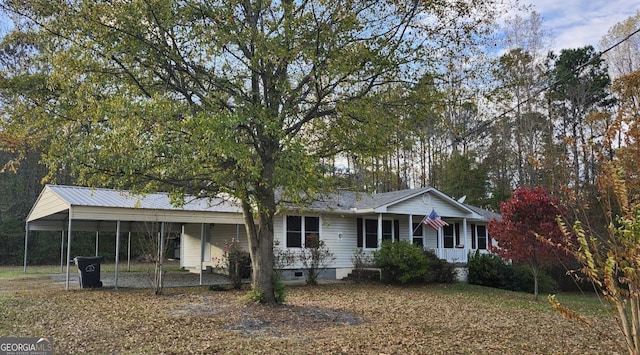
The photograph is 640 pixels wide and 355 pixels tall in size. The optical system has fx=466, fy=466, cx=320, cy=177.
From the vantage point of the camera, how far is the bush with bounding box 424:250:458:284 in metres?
17.7

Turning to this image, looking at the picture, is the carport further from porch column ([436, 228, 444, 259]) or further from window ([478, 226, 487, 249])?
Result: window ([478, 226, 487, 249])

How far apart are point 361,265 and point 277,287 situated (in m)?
8.41

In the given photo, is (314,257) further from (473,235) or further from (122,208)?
(473,235)

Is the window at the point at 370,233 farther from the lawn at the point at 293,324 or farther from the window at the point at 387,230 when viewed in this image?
the lawn at the point at 293,324

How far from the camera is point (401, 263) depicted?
16328 millimetres

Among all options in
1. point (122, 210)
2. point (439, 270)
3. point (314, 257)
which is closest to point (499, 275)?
point (439, 270)

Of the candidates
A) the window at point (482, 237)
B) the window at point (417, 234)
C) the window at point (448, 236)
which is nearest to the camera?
the window at point (417, 234)

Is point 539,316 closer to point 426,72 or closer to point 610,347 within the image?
Answer: point 610,347

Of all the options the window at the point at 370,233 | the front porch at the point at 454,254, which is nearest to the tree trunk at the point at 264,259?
the window at the point at 370,233

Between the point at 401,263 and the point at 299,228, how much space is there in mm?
4232

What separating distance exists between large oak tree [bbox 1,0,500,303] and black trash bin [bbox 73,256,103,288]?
5323 mm

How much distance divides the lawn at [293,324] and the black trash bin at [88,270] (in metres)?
0.70

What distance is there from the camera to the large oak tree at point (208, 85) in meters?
7.79

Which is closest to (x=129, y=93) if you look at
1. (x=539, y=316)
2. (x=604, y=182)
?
(x=604, y=182)
